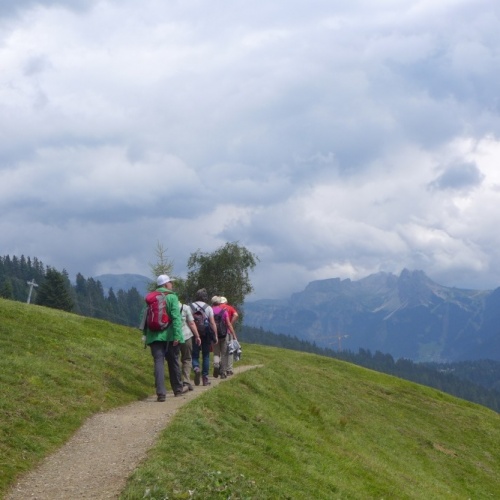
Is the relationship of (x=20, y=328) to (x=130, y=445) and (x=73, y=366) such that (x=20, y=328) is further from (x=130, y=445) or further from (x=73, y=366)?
(x=130, y=445)

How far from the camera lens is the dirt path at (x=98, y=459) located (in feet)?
37.3

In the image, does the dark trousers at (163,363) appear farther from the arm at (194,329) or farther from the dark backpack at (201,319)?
the dark backpack at (201,319)

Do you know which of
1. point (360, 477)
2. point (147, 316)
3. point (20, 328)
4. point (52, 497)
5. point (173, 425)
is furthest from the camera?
point (20, 328)

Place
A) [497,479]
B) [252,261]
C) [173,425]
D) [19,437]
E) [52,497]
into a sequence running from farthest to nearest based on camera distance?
[252,261]
[497,479]
[173,425]
[19,437]
[52,497]

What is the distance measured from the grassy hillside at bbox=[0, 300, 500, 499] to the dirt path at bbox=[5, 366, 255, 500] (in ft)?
1.02

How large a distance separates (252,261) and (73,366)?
76186 mm

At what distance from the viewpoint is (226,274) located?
96.2 meters

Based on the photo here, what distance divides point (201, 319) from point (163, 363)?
5104mm

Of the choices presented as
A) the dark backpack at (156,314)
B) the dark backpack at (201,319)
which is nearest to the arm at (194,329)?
the dark backpack at (201,319)

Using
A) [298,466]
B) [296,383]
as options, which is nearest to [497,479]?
[296,383]

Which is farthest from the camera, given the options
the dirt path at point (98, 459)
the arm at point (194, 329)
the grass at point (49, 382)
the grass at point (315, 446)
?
the arm at point (194, 329)

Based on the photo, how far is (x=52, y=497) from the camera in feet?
36.5

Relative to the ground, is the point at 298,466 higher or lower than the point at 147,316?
lower

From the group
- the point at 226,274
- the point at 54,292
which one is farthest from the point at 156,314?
the point at 54,292
